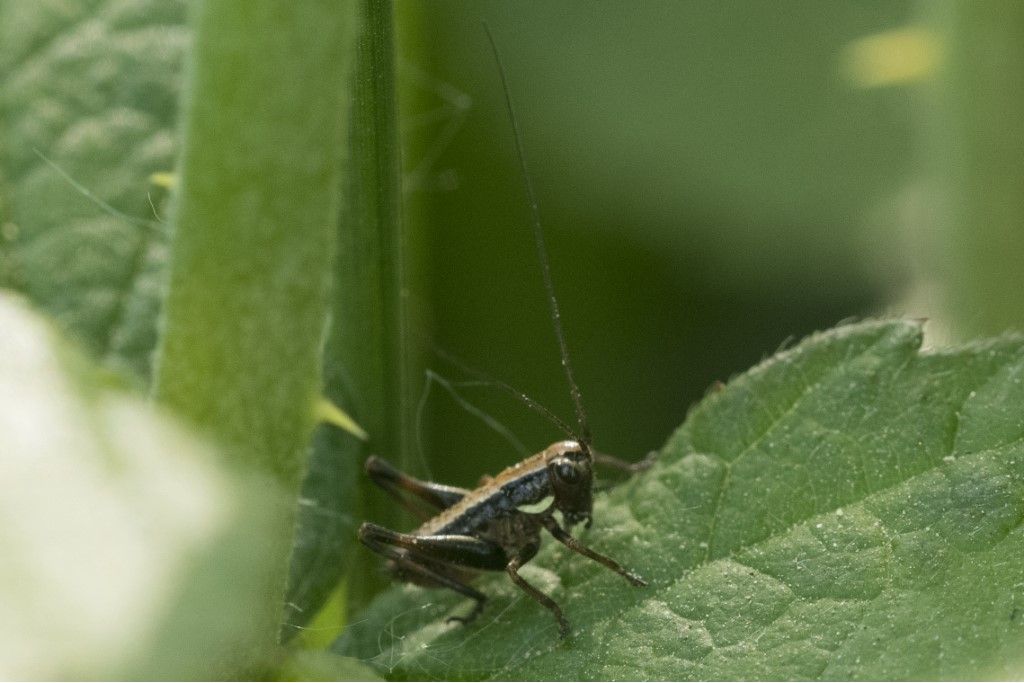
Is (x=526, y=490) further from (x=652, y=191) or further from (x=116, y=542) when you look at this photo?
(x=652, y=191)

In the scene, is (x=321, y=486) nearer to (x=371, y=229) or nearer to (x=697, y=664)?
(x=371, y=229)

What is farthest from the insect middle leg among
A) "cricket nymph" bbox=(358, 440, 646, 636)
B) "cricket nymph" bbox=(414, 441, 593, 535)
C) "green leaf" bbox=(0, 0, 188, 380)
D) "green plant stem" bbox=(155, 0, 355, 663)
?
"green plant stem" bbox=(155, 0, 355, 663)

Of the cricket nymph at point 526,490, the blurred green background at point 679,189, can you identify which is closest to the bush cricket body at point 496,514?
the cricket nymph at point 526,490

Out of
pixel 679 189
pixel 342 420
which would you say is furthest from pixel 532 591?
pixel 679 189

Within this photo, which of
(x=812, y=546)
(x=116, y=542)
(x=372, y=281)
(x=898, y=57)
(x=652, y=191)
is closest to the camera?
(x=116, y=542)

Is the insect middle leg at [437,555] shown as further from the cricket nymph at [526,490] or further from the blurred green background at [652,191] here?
the blurred green background at [652,191]

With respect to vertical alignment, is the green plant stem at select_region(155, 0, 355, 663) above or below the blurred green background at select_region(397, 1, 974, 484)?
below

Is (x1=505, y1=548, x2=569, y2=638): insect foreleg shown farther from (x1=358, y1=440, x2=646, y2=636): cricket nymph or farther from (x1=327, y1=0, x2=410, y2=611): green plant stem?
(x1=327, y1=0, x2=410, y2=611): green plant stem
